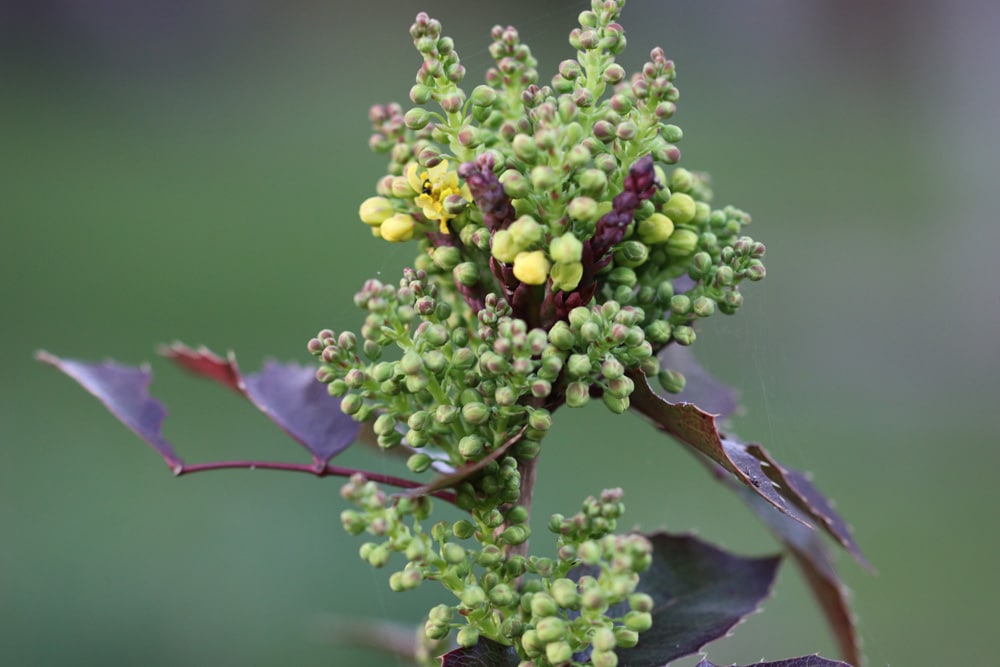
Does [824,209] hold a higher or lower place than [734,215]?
higher

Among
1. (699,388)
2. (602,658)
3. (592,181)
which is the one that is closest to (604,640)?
(602,658)

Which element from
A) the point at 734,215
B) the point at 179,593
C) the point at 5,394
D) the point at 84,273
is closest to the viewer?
the point at 734,215

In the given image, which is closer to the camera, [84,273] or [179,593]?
[179,593]

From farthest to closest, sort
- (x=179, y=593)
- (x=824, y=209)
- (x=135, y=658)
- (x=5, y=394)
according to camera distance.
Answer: (x=824, y=209)
(x=5, y=394)
(x=179, y=593)
(x=135, y=658)

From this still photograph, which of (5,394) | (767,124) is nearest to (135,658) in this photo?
(5,394)

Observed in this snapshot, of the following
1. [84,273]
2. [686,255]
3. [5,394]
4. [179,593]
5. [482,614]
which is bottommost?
[482,614]

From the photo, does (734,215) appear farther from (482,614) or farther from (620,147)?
(482,614)

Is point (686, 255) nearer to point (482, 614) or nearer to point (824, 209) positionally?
point (482, 614)

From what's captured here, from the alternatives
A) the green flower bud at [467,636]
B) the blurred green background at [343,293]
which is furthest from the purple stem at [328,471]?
the blurred green background at [343,293]

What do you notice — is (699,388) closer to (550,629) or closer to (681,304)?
(681,304)
